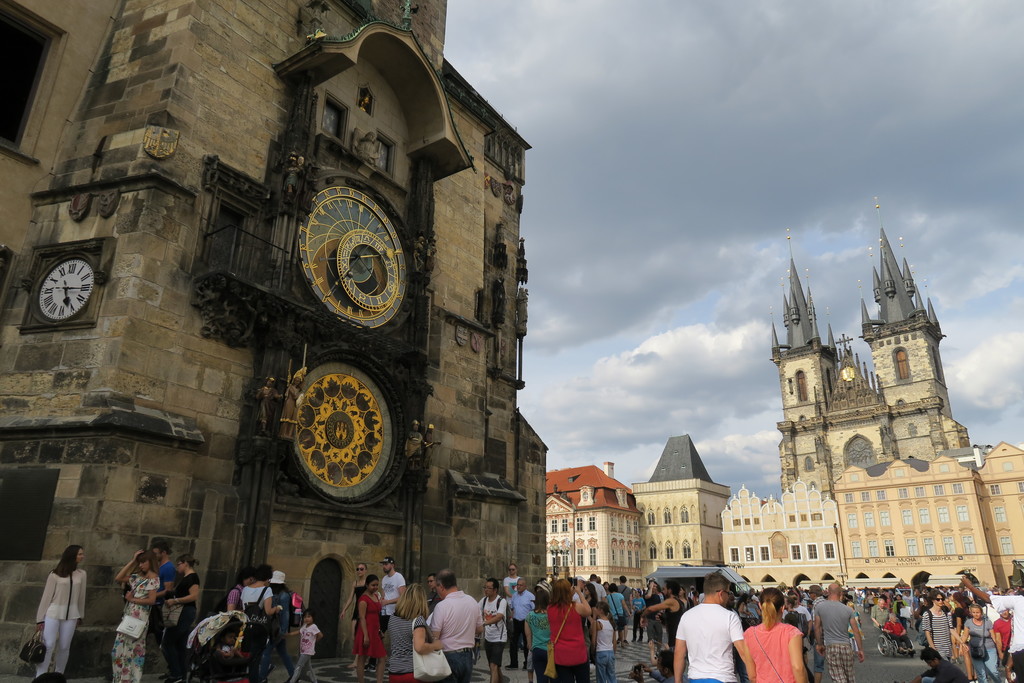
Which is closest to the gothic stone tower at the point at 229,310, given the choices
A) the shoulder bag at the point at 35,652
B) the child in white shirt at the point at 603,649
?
the shoulder bag at the point at 35,652

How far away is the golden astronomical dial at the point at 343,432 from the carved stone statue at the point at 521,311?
24.9 feet

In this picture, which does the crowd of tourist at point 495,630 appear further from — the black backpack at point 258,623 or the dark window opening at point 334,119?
the dark window opening at point 334,119

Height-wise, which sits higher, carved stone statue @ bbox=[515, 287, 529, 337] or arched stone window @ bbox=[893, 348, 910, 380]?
arched stone window @ bbox=[893, 348, 910, 380]

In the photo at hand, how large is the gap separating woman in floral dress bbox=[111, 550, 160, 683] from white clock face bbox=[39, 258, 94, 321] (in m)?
4.72

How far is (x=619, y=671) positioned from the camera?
1216 cm

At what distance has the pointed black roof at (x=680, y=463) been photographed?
275ft

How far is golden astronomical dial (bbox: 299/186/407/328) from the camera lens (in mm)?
13086

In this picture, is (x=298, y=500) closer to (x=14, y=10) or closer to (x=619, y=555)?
(x=14, y=10)

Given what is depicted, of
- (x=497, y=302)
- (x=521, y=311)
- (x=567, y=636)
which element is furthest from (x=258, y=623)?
(x=521, y=311)

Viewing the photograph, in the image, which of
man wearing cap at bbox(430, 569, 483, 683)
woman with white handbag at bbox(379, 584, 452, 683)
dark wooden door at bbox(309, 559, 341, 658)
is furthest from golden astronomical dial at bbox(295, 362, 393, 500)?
man wearing cap at bbox(430, 569, 483, 683)

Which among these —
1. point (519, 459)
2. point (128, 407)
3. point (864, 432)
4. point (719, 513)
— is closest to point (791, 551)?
point (719, 513)

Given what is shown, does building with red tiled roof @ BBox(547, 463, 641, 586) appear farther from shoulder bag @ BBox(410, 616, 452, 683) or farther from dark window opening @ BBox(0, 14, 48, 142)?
shoulder bag @ BBox(410, 616, 452, 683)

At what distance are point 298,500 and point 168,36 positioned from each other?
8.32m

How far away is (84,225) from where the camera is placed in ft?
34.9
